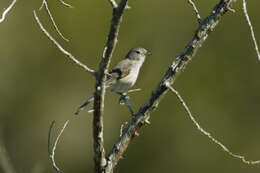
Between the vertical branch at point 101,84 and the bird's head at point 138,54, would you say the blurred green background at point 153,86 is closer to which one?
the bird's head at point 138,54

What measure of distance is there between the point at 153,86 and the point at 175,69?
4.52 metres

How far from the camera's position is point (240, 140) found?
316 inches

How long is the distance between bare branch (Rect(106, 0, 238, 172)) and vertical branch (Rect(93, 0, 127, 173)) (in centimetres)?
15

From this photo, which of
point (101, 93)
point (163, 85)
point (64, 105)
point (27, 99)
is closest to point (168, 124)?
point (64, 105)

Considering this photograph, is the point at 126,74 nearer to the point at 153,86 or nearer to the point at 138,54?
the point at 138,54

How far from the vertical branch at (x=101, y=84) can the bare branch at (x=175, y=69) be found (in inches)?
5.8

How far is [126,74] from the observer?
5.54 metres

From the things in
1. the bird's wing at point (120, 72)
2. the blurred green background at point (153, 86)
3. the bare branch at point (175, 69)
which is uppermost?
the bare branch at point (175, 69)

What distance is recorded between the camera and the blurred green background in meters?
7.68

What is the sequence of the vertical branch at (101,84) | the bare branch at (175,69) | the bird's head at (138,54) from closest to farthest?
the vertical branch at (101,84) < the bare branch at (175,69) < the bird's head at (138,54)

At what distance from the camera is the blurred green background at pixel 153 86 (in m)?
7.68

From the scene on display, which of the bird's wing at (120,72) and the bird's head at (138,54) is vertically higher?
the bird's wing at (120,72)

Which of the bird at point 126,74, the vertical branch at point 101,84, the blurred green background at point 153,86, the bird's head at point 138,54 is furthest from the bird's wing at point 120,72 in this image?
the vertical branch at point 101,84

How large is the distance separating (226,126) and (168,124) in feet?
3.19
